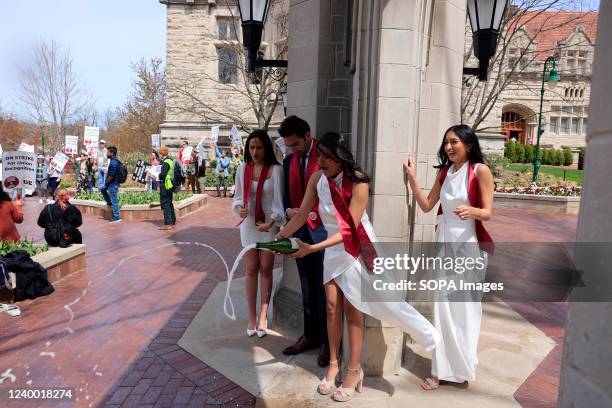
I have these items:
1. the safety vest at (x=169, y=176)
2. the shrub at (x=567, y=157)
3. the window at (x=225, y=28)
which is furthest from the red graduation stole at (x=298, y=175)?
the shrub at (x=567, y=157)

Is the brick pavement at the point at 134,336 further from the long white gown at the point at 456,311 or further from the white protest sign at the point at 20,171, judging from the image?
the white protest sign at the point at 20,171

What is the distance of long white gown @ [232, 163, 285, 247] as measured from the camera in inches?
173

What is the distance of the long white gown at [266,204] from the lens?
173 inches

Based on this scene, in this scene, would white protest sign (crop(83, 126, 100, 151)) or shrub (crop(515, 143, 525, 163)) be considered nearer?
white protest sign (crop(83, 126, 100, 151))

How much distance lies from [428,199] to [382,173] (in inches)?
16.8

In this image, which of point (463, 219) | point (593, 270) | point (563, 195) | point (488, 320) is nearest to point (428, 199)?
point (463, 219)

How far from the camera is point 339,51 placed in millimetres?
4383

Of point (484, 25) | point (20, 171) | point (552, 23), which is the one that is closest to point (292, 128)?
point (484, 25)

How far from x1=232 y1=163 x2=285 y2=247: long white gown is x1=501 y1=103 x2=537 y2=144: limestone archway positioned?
127 ft

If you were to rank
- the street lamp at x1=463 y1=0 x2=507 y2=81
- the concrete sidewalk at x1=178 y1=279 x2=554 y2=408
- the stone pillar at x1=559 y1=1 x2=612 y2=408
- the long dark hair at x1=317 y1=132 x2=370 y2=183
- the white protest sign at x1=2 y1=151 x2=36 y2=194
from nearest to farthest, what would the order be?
the stone pillar at x1=559 y1=1 x2=612 y2=408 < the long dark hair at x1=317 y1=132 x2=370 y2=183 < the concrete sidewalk at x1=178 y1=279 x2=554 y2=408 < the street lamp at x1=463 y1=0 x2=507 y2=81 < the white protest sign at x1=2 y1=151 x2=36 y2=194

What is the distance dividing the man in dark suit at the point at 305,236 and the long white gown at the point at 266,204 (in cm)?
10

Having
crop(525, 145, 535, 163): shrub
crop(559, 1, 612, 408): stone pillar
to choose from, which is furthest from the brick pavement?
crop(525, 145, 535, 163): shrub

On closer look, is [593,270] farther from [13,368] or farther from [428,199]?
[13,368]

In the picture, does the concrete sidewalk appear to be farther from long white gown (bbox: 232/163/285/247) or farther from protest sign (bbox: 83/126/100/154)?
protest sign (bbox: 83/126/100/154)
